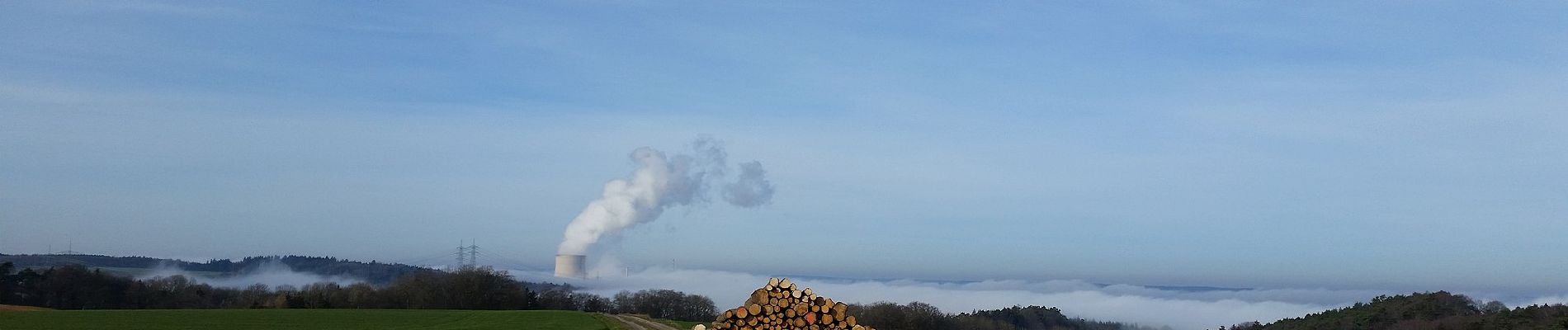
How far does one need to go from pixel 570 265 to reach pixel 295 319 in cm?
2385

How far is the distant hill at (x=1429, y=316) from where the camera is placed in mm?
34250

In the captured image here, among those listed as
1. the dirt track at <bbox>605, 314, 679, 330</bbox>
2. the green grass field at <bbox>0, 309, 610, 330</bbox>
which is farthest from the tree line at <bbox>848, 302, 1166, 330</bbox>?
the green grass field at <bbox>0, 309, 610, 330</bbox>

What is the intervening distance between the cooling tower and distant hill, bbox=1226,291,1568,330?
3752 centimetres

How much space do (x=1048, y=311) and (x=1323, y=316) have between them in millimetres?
35921

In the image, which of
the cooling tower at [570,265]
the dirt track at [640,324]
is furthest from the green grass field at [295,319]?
the cooling tower at [570,265]

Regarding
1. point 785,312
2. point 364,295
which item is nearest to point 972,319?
point 364,295

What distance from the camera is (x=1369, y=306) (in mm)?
44719

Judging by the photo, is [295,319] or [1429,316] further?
[295,319]

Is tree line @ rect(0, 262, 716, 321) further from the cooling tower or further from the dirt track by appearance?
the dirt track

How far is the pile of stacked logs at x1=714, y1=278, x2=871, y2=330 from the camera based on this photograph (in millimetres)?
20000

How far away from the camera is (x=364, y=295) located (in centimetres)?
7819

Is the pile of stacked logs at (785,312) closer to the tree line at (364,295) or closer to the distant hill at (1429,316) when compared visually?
the distant hill at (1429,316)

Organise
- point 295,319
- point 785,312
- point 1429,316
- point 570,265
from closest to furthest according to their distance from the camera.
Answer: point 785,312, point 1429,316, point 295,319, point 570,265

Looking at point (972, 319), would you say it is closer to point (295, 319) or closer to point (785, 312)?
point (295, 319)
